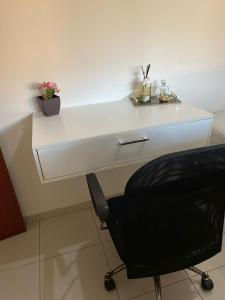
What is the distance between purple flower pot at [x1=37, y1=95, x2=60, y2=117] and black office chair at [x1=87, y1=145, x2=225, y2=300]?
556 mm

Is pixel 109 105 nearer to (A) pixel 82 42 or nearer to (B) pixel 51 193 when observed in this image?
(A) pixel 82 42

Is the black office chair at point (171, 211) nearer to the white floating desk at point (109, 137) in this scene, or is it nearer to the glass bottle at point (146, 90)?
the white floating desk at point (109, 137)

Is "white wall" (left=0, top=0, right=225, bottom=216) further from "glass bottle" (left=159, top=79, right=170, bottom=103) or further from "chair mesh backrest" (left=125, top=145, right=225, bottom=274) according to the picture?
"chair mesh backrest" (left=125, top=145, right=225, bottom=274)

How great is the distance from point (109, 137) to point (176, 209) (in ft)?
1.69

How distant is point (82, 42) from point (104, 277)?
139 centimetres

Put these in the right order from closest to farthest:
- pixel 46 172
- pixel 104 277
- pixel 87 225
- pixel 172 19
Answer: pixel 46 172 < pixel 104 277 < pixel 172 19 < pixel 87 225

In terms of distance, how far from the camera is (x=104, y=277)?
1.42 meters

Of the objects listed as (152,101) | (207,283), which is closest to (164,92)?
(152,101)

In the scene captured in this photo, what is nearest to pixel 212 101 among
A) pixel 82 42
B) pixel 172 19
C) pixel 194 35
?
pixel 194 35

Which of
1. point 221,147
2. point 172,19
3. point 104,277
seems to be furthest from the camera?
point 172,19

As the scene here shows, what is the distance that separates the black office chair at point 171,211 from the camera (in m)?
0.70

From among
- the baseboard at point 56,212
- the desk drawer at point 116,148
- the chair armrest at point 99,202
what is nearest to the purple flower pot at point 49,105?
the desk drawer at point 116,148

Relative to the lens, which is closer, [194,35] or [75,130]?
[75,130]

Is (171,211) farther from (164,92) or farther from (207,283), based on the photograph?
(164,92)
